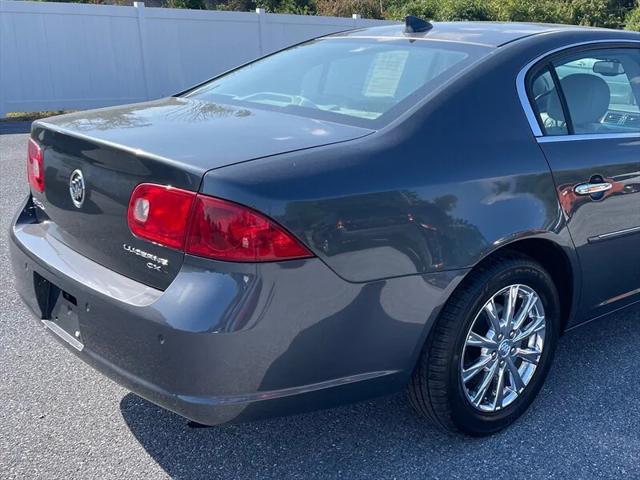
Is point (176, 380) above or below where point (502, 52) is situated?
below

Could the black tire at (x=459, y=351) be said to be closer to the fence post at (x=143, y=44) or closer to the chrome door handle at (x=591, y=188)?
the chrome door handle at (x=591, y=188)

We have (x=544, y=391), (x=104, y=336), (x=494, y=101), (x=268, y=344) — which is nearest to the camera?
(x=268, y=344)

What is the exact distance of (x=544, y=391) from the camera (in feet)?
10.6

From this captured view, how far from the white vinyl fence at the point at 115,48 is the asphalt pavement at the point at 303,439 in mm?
12475

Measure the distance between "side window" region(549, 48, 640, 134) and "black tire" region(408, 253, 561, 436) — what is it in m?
0.74

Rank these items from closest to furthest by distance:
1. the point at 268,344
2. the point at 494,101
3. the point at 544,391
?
the point at 268,344 → the point at 494,101 → the point at 544,391

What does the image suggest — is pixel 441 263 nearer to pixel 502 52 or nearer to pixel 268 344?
pixel 268 344

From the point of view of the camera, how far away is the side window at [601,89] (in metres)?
3.15

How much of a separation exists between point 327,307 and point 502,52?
1399 millimetres

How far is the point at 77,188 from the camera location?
8.55 feet

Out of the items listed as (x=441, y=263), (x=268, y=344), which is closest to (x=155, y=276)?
(x=268, y=344)

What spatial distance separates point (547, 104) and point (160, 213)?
1746 millimetres

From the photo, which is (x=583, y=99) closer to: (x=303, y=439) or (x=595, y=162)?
(x=595, y=162)

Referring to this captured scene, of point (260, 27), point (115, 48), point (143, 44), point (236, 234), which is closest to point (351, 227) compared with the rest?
point (236, 234)
